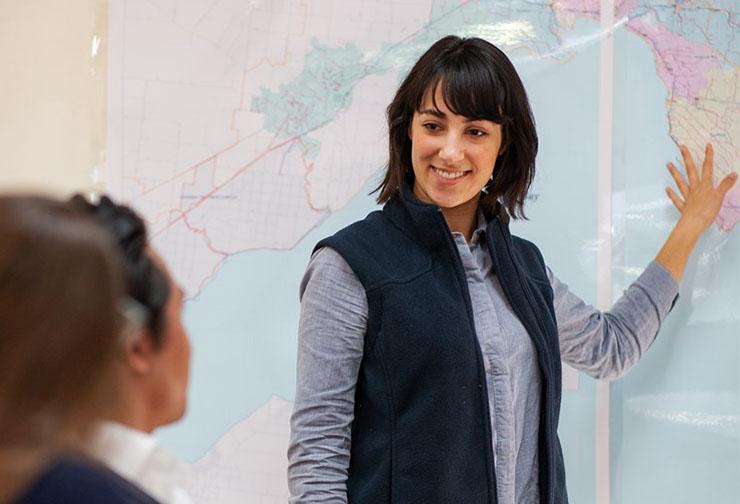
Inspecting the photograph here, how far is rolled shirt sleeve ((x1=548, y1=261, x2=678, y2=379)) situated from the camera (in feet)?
6.32

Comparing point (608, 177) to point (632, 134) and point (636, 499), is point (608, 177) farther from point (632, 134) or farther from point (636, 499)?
point (636, 499)

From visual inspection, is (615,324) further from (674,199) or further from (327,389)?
(327,389)

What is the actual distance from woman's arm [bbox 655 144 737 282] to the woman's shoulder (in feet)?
4.88

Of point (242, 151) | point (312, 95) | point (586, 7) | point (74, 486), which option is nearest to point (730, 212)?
point (586, 7)

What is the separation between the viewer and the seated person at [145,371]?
822mm

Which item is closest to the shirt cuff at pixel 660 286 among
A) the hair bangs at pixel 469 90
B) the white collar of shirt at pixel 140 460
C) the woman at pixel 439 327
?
the woman at pixel 439 327

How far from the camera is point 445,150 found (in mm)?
1651

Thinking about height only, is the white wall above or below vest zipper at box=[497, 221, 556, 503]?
above

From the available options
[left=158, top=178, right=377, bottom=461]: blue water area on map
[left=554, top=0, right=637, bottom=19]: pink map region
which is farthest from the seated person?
Answer: [left=554, top=0, right=637, bottom=19]: pink map region

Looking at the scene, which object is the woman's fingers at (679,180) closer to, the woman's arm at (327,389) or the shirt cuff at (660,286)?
the shirt cuff at (660,286)

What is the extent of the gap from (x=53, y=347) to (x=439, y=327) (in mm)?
936

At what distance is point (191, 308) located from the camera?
206 cm

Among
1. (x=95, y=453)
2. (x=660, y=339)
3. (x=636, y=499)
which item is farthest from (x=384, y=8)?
(x=95, y=453)

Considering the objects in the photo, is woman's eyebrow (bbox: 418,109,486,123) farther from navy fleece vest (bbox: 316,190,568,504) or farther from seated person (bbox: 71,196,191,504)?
seated person (bbox: 71,196,191,504)
